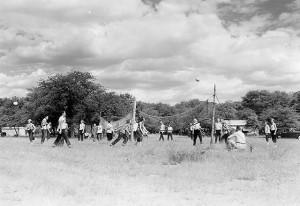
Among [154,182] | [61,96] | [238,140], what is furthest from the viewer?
[61,96]

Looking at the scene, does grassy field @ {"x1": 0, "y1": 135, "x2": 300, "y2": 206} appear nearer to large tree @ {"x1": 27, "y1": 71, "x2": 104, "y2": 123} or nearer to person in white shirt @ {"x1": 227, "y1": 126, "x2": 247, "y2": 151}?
person in white shirt @ {"x1": 227, "y1": 126, "x2": 247, "y2": 151}

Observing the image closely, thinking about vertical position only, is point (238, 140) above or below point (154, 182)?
above

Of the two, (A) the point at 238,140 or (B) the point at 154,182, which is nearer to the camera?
(B) the point at 154,182

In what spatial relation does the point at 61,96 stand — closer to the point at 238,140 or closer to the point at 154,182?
the point at 238,140

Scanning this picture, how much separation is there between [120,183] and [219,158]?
6.03 meters

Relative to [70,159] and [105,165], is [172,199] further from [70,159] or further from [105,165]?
[70,159]

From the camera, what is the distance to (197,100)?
123062 millimetres

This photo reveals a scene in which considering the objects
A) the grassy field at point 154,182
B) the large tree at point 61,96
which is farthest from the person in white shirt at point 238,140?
the large tree at point 61,96

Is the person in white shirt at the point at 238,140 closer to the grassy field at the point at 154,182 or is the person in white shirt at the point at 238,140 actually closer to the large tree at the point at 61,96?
the grassy field at the point at 154,182

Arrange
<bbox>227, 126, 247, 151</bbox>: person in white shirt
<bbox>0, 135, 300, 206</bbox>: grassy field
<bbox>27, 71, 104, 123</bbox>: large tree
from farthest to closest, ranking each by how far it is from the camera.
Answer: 1. <bbox>27, 71, 104, 123</bbox>: large tree
2. <bbox>227, 126, 247, 151</bbox>: person in white shirt
3. <bbox>0, 135, 300, 206</bbox>: grassy field

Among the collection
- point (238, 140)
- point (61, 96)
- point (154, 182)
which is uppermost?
point (61, 96)

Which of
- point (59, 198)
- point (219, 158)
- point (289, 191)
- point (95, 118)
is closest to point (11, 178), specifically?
point (59, 198)

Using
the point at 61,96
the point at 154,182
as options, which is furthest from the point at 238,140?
the point at 61,96

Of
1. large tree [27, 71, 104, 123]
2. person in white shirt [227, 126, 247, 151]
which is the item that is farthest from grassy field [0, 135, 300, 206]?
large tree [27, 71, 104, 123]
